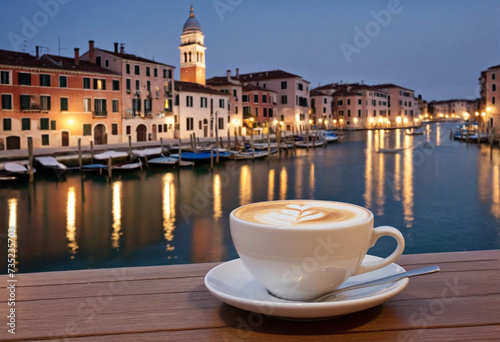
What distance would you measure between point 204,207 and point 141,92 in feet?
71.6

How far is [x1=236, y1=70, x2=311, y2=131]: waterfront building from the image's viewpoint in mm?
57344

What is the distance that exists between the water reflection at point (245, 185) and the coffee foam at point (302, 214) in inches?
667

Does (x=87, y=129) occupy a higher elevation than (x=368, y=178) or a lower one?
higher

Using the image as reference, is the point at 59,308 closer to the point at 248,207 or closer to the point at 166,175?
the point at 248,207

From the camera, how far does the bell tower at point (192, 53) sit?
47.1 metres

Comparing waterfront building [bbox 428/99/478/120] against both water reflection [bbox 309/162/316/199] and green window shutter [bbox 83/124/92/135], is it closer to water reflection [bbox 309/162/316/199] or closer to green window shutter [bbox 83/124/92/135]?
water reflection [bbox 309/162/316/199]

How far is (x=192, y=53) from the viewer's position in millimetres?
47219

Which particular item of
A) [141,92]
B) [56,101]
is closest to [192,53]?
[141,92]

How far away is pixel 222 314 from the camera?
115 cm

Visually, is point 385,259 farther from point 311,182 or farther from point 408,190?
point 311,182

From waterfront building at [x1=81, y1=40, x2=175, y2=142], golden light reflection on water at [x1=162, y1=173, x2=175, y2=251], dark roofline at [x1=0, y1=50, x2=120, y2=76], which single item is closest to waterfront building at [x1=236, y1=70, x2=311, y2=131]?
waterfront building at [x1=81, y1=40, x2=175, y2=142]

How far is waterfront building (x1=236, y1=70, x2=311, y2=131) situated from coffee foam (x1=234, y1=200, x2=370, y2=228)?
55570 millimetres

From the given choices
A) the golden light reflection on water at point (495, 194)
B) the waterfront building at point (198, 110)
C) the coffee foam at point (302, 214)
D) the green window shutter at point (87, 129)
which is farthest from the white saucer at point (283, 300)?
the waterfront building at point (198, 110)

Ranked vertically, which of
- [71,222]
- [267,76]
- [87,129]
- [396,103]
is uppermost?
[267,76]
